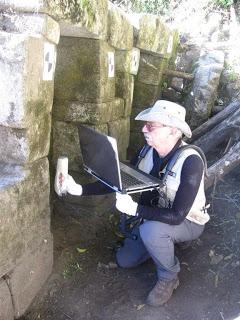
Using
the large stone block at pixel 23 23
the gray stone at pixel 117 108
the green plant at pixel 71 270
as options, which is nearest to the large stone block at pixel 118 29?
the gray stone at pixel 117 108

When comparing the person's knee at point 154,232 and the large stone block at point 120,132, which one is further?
the large stone block at point 120,132

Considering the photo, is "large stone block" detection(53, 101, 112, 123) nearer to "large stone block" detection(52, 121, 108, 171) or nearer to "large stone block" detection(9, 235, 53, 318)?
"large stone block" detection(52, 121, 108, 171)

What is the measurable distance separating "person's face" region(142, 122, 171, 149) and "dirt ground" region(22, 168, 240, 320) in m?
1.23

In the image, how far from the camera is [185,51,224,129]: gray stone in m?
5.38

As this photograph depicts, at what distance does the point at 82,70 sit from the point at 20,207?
4.82 ft

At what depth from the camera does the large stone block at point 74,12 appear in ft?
7.46

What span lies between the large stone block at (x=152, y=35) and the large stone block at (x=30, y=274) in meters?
2.67

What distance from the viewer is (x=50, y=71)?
2.61 metres

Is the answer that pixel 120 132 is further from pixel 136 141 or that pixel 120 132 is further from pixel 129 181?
pixel 129 181

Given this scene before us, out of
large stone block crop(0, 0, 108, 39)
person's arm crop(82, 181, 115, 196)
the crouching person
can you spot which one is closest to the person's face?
the crouching person

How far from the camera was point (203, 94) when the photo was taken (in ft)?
17.7

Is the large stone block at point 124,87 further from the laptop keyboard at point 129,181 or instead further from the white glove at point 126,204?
the white glove at point 126,204

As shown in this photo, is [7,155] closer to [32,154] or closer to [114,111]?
[32,154]

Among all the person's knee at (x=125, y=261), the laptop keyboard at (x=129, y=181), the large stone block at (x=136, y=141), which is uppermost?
the laptop keyboard at (x=129, y=181)
